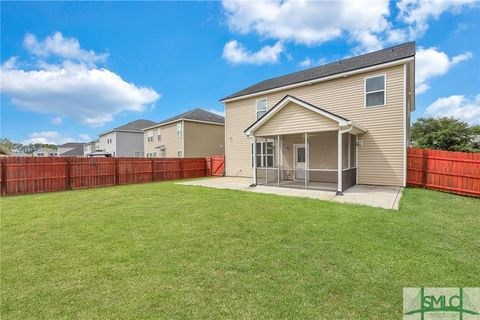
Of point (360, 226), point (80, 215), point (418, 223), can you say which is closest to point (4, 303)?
point (80, 215)

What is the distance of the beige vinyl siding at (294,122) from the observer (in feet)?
32.4

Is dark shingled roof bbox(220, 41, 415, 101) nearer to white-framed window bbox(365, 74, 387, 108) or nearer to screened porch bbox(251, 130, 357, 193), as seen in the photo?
white-framed window bbox(365, 74, 387, 108)

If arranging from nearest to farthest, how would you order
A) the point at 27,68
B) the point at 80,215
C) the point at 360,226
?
the point at 360,226 < the point at 80,215 < the point at 27,68

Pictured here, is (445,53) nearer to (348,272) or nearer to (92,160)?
(348,272)

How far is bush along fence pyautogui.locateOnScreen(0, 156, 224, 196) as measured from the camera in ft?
37.3

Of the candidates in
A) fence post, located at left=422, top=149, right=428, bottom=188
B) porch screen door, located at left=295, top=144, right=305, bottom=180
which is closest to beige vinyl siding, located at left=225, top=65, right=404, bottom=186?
fence post, located at left=422, top=149, right=428, bottom=188

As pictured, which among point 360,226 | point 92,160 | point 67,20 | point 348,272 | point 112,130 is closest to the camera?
point 348,272

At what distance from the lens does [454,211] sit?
263 inches

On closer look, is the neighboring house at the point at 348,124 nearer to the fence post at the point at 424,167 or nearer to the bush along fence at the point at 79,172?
the fence post at the point at 424,167

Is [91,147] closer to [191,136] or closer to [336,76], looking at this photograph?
[191,136]

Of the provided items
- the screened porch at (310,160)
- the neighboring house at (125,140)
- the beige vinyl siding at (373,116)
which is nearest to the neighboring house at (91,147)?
the neighboring house at (125,140)

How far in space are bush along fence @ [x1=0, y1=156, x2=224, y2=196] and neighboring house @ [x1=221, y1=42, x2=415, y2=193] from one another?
26.3ft

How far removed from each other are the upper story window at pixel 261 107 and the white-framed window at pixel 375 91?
614 cm

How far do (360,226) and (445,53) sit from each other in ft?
55.6
